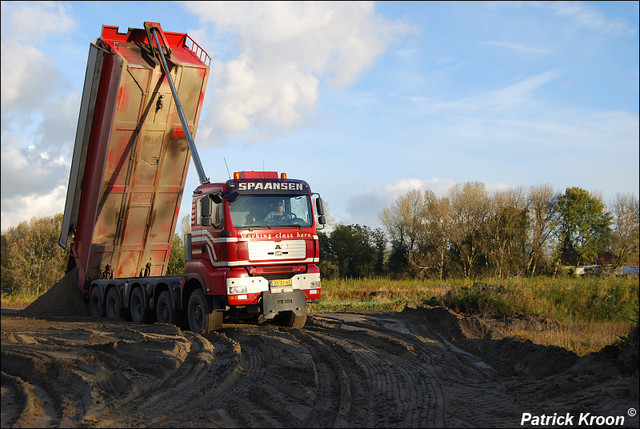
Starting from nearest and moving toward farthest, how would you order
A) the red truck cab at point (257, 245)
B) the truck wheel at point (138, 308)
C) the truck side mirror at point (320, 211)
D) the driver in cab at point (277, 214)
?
the red truck cab at point (257, 245) → the driver in cab at point (277, 214) → the truck side mirror at point (320, 211) → the truck wheel at point (138, 308)

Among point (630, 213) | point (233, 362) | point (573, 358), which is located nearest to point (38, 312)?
point (233, 362)

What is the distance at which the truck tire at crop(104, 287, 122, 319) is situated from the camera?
42.6 feet

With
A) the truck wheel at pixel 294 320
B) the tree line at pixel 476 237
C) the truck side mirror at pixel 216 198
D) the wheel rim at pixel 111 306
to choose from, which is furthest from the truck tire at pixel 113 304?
the tree line at pixel 476 237

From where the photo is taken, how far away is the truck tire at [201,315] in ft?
32.7

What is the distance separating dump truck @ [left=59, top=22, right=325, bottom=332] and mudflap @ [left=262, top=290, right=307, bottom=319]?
0.02 meters

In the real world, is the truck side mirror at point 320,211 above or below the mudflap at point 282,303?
above

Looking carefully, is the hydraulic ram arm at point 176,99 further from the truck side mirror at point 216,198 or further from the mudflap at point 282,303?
the mudflap at point 282,303

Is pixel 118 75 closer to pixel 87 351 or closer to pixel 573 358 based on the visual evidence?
pixel 87 351

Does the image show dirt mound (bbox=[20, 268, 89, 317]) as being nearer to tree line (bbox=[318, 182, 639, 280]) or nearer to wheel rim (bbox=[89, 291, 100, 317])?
wheel rim (bbox=[89, 291, 100, 317])

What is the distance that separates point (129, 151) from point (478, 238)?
1137 inches

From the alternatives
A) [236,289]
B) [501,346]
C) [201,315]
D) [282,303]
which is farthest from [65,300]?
[501,346]

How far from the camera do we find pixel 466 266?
119 feet

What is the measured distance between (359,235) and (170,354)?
107 feet

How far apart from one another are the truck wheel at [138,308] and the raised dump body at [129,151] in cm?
110
